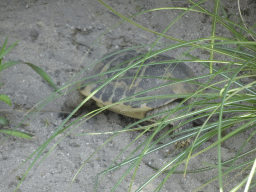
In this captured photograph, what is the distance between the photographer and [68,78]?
195 centimetres

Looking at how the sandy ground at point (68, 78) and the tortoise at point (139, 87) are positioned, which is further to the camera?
the tortoise at point (139, 87)

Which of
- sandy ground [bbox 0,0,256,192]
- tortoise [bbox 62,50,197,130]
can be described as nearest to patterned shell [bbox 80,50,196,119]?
tortoise [bbox 62,50,197,130]

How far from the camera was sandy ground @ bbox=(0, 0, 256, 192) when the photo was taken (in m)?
1.38

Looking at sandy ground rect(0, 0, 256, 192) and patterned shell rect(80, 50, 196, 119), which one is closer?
sandy ground rect(0, 0, 256, 192)

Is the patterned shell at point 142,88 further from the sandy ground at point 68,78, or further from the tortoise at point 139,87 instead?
the sandy ground at point 68,78

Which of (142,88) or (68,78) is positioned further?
(68,78)

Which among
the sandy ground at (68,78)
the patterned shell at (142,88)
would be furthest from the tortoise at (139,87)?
the sandy ground at (68,78)

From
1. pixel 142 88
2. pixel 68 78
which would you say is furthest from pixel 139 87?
pixel 68 78

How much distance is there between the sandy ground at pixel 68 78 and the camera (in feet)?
4.52

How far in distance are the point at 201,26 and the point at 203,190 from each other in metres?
1.53

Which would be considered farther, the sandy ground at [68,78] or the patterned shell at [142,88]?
the patterned shell at [142,88]

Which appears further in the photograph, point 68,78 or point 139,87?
point 68,78

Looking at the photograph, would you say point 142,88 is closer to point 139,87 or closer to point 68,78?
point 139,87

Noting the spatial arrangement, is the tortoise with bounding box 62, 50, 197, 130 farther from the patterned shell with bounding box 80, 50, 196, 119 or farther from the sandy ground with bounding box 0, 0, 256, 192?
the sandy ground with bounding box 0, 0, 256, 192
